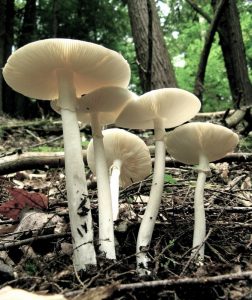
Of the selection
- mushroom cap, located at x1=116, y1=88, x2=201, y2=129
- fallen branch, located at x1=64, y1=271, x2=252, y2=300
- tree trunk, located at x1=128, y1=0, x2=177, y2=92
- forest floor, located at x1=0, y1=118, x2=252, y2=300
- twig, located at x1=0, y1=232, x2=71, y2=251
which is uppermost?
tree trunk, located at x1=128, y1=0, x2=177, y2=92

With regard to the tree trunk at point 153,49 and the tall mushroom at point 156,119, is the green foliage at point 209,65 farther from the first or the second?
the tall mushroom at point 156,119

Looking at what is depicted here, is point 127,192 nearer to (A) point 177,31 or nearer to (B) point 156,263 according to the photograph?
(B) point 156,263

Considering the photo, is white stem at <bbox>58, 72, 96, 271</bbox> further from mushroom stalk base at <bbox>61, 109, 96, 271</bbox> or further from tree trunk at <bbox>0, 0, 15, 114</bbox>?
tree trunk at <bbox>0, 0, 15, 114</bbox>

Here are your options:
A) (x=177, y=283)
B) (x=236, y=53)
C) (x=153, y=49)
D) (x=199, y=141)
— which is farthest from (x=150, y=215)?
(x=236, y=53)

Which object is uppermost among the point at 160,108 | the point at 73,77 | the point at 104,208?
the point at 73,77

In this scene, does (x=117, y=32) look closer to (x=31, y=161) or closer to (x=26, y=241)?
(x=31, y=161)

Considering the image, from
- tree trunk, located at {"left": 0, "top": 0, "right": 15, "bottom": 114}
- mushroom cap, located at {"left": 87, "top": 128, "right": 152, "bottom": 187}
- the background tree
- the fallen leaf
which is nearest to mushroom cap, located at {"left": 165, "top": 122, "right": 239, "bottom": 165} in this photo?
mushroom cap, located at {"left": 87, "top": 128, "right": 152, "bottom": 187}

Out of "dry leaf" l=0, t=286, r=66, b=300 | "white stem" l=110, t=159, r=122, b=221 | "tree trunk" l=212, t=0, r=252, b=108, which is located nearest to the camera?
"dry leaf" l=0, t=286, r=66, b=300
